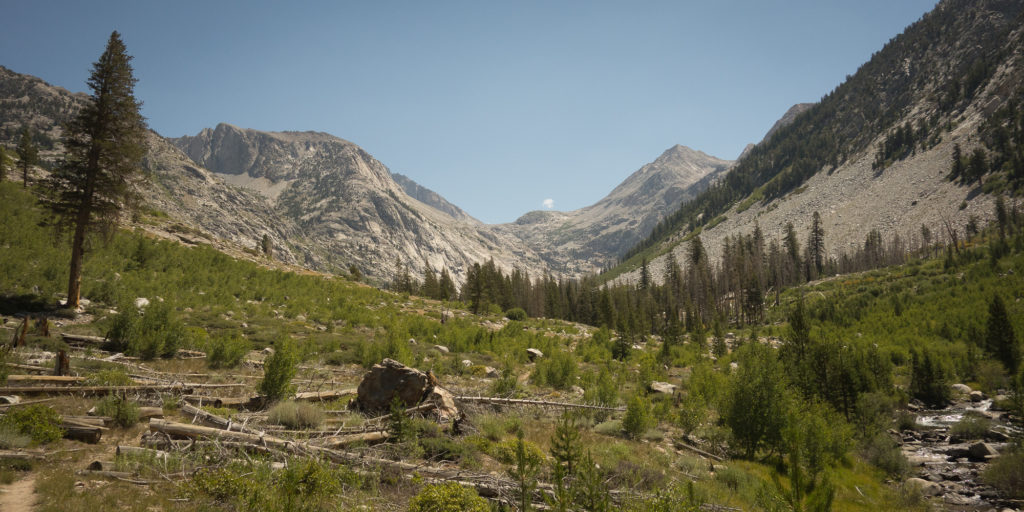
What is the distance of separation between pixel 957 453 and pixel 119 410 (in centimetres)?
2728

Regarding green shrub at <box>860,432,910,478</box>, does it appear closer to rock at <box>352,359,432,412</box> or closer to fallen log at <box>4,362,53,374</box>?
rock at <box>352,359,432,412</box>

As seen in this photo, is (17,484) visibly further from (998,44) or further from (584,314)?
(998,44)

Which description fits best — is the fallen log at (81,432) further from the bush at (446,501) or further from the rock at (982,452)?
the rock at (982,452)

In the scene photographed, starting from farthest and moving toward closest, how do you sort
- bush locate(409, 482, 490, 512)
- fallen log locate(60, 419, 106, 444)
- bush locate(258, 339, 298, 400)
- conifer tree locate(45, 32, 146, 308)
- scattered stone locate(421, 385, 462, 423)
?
1. conifer tree locate(45, 32, 146, 308)
2. bush locate(258, 339, 298, 400)
3. scattered stone locate(421, 385, 462, 423)
4. fallen log locate(60, 419, 106, 444)
5. bush locate(409, 482, 490, 512)

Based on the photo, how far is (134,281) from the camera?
18781 millimetres

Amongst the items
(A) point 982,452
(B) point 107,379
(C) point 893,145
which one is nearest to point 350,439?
(B) point 107,379

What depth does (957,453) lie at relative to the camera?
52.7 feet

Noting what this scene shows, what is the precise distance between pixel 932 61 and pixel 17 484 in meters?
212

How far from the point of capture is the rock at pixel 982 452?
1527 cm

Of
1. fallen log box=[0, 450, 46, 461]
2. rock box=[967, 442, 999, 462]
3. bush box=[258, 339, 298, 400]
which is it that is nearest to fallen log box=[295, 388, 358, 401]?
bush box=[258, 339, 298, 400]

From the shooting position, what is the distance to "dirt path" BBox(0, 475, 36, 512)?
467 centimetres

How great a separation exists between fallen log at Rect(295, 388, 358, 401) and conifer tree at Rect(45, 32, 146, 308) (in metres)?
14.0

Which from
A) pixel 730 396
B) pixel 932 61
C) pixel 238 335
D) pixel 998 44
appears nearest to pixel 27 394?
pixel 238 335

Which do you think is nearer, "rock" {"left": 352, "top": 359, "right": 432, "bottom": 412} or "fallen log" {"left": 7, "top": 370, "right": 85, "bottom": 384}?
"fallen log" {"left": 7, "top": 370, "right": 85, "bottom": 384}
